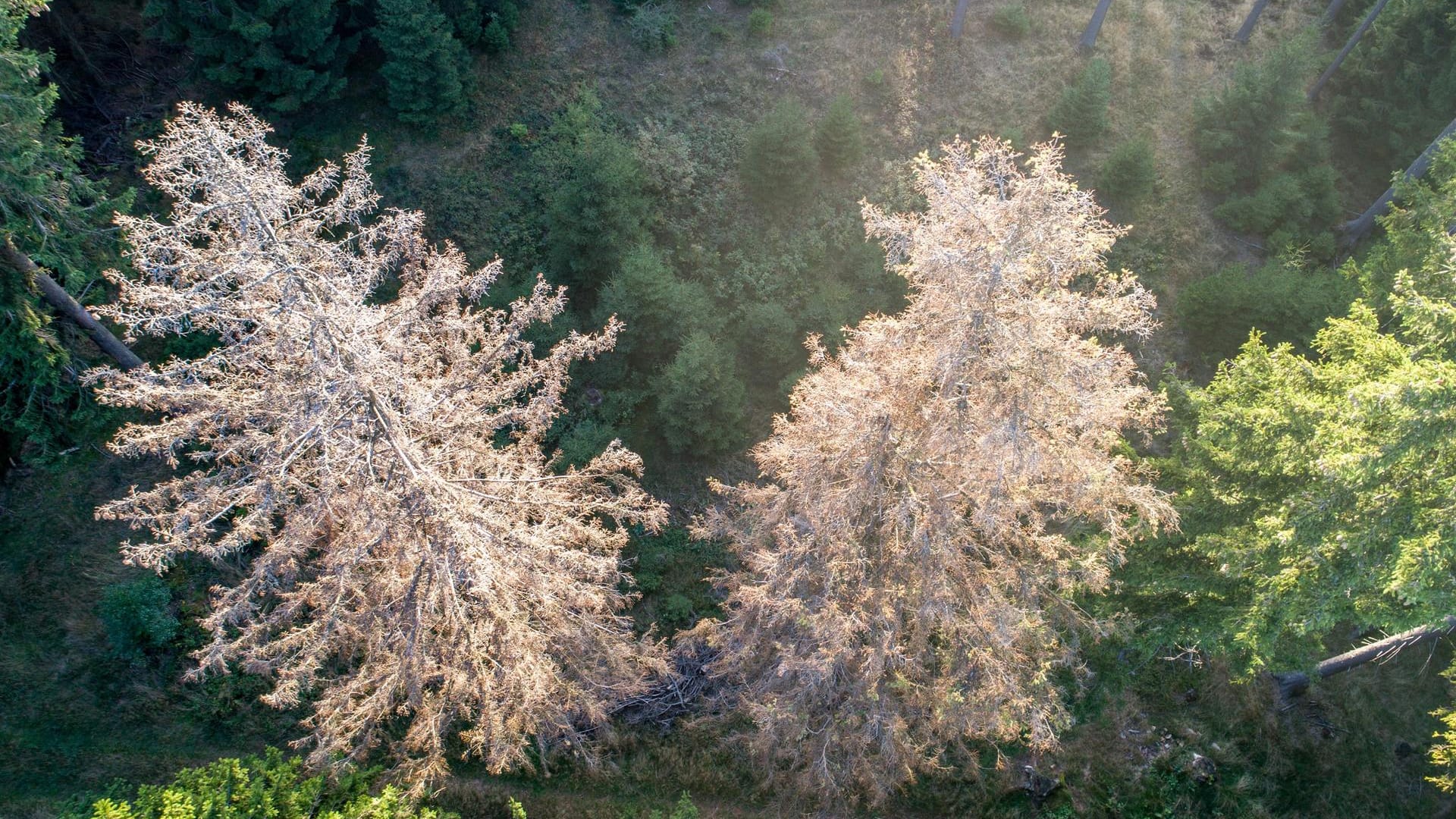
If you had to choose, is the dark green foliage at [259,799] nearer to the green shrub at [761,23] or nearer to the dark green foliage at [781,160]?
the dark green foliage at [781,160]

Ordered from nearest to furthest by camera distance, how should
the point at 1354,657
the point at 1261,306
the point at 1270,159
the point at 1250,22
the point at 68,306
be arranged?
1. the point at 68,306
2. the point at 1354,657
3. the point at 1261,306
4. the point at 1270,159
5. the point at 1250,22

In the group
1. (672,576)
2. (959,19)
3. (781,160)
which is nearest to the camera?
(672,576)

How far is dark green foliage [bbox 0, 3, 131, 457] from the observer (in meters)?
12.9

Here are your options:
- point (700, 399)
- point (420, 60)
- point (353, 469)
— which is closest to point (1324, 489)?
point (700, 399)

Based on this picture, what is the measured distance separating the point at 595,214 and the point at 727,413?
6712 mm

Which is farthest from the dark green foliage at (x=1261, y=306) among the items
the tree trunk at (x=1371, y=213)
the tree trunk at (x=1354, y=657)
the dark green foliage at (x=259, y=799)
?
the dark green foliage at (x=259, y=799)

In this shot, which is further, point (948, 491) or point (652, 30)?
point (652, 30)

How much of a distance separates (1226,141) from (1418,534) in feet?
61.8

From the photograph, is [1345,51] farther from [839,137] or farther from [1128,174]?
[839,137]

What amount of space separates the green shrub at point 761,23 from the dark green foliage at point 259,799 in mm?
25951

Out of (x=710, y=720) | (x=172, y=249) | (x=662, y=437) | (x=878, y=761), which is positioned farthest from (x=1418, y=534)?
(x=172, y=249)

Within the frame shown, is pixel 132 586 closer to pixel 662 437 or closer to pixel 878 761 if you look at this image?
pixel 662 437

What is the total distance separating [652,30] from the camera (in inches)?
1017

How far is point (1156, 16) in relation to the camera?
28.5 meters
